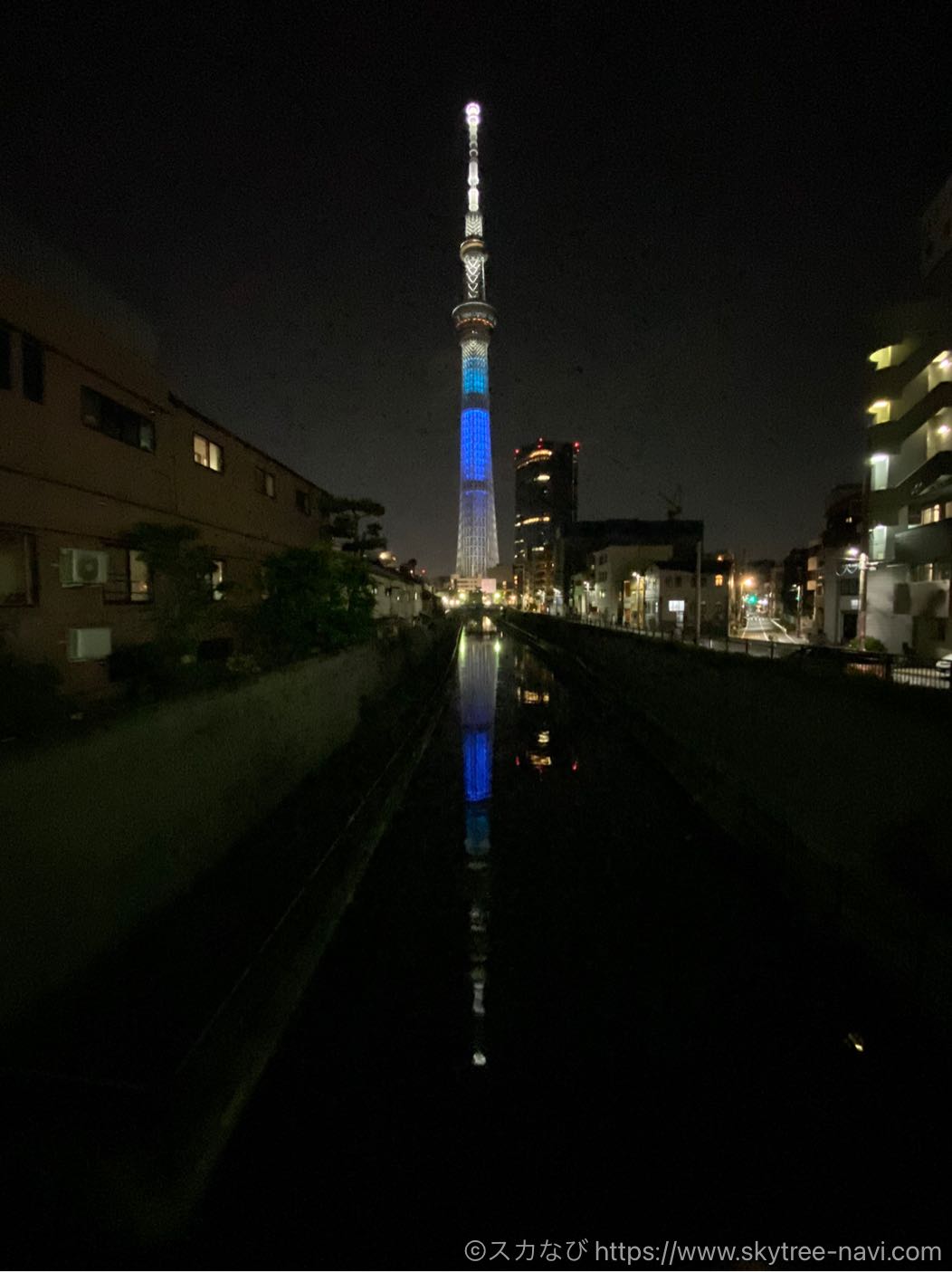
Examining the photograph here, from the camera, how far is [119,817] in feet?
15.2

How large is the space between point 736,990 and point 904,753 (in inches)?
105

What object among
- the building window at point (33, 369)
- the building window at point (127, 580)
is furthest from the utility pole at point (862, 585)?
the building window at point (33, 369)

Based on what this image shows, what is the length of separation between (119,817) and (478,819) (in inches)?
207

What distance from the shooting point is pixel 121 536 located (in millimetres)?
10344

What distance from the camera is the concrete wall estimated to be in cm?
369

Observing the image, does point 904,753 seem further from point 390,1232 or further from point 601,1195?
point 390,1232

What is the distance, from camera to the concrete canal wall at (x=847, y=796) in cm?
492

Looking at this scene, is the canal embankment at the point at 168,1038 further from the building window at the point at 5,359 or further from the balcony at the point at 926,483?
the balcony at the point at 926,483

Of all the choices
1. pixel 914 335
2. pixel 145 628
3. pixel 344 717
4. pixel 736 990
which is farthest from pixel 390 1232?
pixel 914 335

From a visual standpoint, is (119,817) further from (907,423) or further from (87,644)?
(907,423)

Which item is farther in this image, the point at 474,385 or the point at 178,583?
the point at 474,385

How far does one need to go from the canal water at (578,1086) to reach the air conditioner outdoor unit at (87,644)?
6100mm

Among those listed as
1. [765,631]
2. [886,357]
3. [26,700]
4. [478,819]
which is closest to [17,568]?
[26,700]

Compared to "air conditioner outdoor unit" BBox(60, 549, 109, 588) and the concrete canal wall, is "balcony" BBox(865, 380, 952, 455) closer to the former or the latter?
the concrete canal wall
